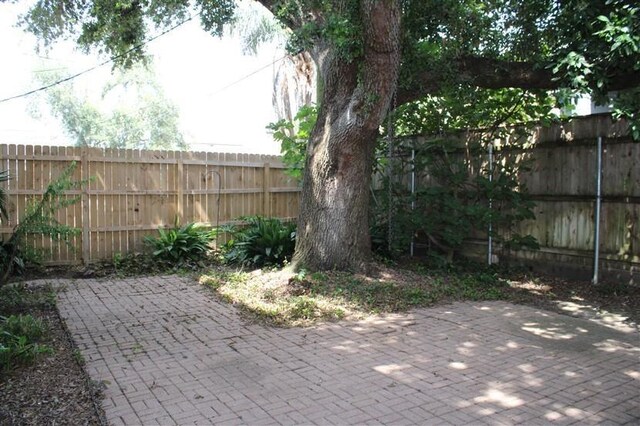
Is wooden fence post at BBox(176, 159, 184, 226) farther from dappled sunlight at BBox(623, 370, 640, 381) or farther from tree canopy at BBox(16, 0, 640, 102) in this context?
dappled sunlight at BBox(623, 370, 640, 381)

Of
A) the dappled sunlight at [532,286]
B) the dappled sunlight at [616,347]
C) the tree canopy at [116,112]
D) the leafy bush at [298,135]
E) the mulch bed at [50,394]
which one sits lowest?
the mulch bed at [50,394]

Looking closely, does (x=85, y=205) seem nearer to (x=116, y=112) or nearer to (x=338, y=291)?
(x=338, y=291)

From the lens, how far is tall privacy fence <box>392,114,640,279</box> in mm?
7141

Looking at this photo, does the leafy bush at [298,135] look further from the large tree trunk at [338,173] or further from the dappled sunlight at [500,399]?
the dappled sunlight at [500,399]

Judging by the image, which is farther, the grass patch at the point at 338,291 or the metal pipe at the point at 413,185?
the metal pipe at the point at 413,185

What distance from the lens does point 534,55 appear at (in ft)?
25.4

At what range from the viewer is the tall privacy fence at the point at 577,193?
23.4ft

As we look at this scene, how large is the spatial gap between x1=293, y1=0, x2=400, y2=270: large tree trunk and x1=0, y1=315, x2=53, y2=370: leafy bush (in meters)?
3.62

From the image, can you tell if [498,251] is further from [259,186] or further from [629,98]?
[259,186]

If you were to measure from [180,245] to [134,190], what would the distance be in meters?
1.36

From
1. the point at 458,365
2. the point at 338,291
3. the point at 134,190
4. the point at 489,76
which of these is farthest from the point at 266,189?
the point at 458,365

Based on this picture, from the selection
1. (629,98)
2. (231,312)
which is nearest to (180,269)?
(231,312)

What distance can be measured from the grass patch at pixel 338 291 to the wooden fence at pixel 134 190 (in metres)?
2.44

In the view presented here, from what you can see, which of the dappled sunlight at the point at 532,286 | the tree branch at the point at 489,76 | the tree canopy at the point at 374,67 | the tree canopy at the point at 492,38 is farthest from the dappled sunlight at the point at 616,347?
the tree branch at the point at 489,76
